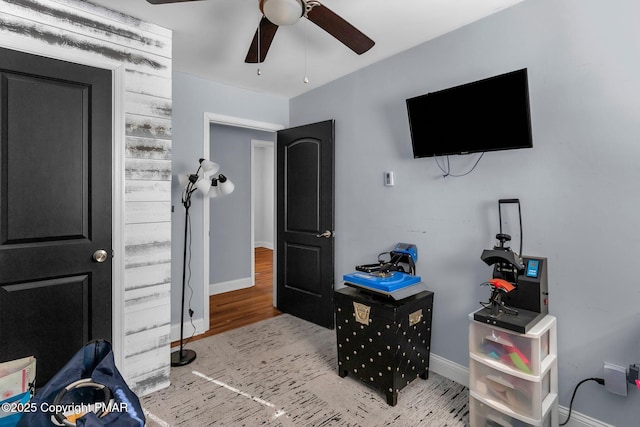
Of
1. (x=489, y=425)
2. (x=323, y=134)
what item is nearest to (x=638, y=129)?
(x=489, y=425)

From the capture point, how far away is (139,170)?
2199 millimetres

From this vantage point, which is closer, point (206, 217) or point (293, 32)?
point (293, 32)

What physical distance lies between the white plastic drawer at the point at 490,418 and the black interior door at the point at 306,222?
1.62m

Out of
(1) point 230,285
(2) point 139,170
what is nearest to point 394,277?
(2) point 139,170

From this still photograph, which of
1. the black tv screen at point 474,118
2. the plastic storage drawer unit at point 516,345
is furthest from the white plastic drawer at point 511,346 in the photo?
the black tv screen at point 474,118

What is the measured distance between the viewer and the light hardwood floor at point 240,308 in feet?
11.5

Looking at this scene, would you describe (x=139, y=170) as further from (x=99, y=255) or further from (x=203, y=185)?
(x=203, y=185)

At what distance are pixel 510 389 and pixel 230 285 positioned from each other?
374 centimetres

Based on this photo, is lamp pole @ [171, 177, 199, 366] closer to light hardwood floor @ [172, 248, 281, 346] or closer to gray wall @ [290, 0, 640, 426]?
light hardwood floor @ [172, 248, 281, 346]

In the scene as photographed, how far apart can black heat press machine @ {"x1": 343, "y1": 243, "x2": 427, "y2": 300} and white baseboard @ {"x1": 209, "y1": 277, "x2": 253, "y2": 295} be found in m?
2.71

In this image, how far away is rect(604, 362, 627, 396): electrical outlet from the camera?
1659 mm

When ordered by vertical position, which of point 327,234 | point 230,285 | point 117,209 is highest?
point 117,209

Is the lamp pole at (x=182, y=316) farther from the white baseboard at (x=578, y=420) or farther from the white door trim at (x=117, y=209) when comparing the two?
the white baseboard at (x=578, y=420)

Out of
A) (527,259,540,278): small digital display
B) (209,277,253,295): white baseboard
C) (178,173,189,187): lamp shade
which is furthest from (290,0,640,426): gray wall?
(209,277,253,295): white baseboard
